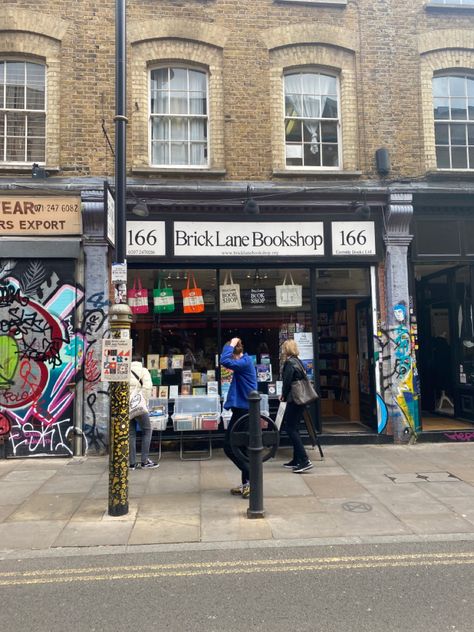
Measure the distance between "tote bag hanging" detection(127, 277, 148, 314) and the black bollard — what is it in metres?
4.08

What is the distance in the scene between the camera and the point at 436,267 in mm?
10555

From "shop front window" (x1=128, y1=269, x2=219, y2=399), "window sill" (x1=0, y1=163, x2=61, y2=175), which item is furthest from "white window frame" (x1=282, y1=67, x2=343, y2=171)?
"window sill" (x1=0, y1=163, x2=61, y2=175)

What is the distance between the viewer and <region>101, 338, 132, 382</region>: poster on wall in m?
5.59

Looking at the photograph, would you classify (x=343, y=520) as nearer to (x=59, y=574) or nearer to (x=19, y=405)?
(x=59, y=574)

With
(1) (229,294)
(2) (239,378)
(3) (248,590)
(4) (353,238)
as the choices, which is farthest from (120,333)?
(4) (353,238)

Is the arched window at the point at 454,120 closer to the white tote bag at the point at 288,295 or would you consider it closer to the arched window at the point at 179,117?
the white tote bag at the point at 288,295

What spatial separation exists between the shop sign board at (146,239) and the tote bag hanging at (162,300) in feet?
1.97

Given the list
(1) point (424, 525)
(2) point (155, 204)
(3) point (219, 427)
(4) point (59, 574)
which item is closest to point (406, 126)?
(2) point (155, 204)

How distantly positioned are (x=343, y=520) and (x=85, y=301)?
5.61 metres

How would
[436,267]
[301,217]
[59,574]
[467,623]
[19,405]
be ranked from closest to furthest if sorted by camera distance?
[467,623] < [59,574] < [19,405] < [301,217] < [436,267]

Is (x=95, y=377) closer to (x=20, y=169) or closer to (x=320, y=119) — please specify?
(x=20, y=169)

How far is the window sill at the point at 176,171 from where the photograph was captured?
9.00 m

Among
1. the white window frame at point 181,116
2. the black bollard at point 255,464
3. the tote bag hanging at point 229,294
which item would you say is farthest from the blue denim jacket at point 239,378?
the white window frame at point 181,116

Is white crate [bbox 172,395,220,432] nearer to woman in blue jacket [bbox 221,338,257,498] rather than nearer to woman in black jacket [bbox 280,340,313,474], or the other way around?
woman in black jacket [bbox 280,340,313,474]
